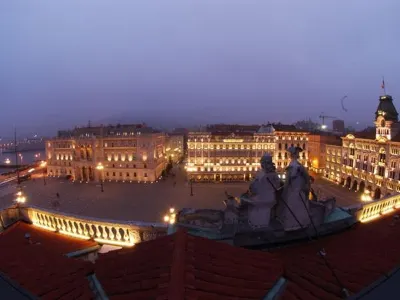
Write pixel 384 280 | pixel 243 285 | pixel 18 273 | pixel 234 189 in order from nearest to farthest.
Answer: pixel 384 280 → pixel 243 285 → pixel 18 273 → pixel 234 189

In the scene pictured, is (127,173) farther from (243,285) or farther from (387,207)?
(243,285)

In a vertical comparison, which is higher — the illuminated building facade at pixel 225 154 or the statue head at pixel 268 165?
the statue head at pixel 268 165

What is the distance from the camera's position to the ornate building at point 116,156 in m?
61.9

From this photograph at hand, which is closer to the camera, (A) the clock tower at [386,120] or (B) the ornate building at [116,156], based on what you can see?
(A) the clock tower at [386,120]

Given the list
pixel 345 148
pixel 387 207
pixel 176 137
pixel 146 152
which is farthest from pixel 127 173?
pixel 387 207

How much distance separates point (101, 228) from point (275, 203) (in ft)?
20.1

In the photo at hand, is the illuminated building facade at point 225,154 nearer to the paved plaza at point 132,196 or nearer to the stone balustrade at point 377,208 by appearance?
the paved plaza at point 132,196

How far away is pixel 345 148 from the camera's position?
185ft

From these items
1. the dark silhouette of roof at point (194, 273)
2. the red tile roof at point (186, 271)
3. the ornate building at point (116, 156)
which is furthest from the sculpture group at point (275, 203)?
the ornate building at point (116, 156)

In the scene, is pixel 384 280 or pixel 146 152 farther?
pixel 146 152

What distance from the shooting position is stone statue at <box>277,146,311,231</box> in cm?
824

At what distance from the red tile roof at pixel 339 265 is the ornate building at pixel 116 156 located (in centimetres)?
5470

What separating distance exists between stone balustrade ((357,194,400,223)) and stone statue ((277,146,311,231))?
4643mm

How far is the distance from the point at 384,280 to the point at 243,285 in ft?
6.02
